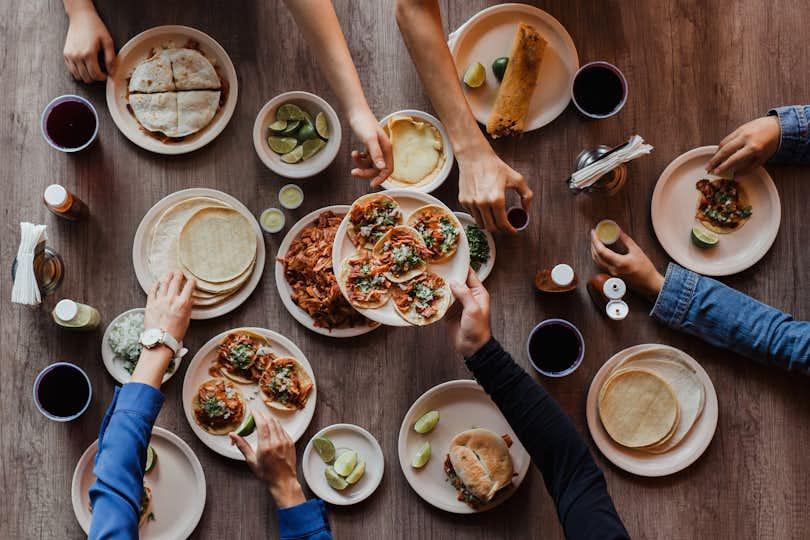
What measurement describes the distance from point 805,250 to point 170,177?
2.69 meters

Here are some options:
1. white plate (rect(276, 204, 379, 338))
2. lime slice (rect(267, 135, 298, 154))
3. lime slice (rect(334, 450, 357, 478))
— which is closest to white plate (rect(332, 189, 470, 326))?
white plate (rect(276, 204, 379, 338))

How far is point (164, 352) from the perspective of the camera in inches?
96.7

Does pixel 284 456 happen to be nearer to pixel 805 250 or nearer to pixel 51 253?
pixel 51 253

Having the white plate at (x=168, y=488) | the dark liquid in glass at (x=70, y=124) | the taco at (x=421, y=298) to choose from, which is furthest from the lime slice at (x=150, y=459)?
the dark liquid in glass at (x=70, y=124)

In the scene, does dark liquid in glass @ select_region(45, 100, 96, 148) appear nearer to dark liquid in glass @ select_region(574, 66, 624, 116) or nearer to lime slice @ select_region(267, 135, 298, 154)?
lime slice @ select_region(267, 135, 298, 154)

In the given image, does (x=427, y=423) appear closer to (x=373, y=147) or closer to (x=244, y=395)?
(x=244, y=395)

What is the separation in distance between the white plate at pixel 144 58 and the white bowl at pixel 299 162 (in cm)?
17

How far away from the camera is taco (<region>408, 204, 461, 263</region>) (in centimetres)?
242

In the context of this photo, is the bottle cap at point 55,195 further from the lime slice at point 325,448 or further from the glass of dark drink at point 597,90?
the glass of dark drink at point 597,90

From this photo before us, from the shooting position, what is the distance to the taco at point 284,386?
8.46 feet

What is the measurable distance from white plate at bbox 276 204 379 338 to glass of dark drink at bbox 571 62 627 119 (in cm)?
105

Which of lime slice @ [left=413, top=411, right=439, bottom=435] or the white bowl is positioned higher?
the white bowl

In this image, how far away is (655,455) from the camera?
2660 millimetres

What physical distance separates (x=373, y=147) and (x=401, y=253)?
0.40m
